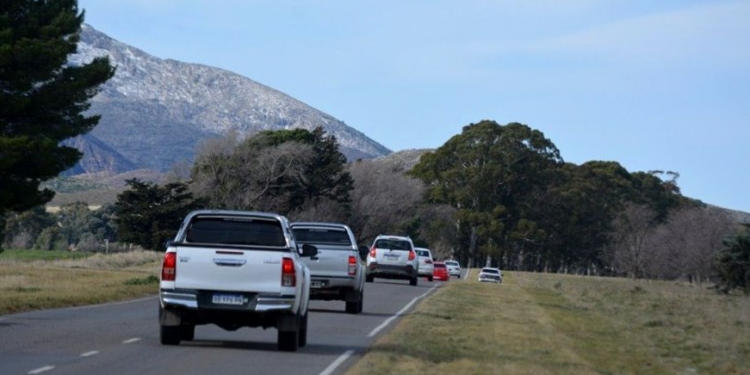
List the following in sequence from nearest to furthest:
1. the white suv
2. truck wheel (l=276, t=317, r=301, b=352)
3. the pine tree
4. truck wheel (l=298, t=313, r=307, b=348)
A: truck wheel (l=276, t=317, r=301, b=352) < truck wheel (l=298, t=313, r=307, b=348) < the pine tree < the white suv

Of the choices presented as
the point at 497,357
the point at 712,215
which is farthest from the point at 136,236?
the point at 497,357

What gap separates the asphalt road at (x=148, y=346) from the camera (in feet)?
49.9

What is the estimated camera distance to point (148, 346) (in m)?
17.7

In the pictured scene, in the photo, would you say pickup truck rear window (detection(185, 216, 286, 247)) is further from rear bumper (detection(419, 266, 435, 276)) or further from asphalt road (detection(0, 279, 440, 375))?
rear bumper (detection(419, 266, 435, 276))

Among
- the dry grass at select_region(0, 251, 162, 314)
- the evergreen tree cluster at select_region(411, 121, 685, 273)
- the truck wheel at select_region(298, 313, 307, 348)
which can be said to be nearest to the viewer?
the truck wheel at select_region(298, 313, 307, 348)

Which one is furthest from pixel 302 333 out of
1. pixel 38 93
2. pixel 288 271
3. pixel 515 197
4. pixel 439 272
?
pixel 515 197

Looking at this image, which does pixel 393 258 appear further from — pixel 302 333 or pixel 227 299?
pixel 227 299

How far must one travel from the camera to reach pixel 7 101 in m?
39.8

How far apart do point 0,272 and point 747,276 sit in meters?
32.5

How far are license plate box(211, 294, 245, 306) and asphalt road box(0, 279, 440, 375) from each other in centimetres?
71

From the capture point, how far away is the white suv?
44.4m

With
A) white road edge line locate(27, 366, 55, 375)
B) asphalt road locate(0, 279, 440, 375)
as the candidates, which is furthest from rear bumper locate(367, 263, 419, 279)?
white road edge line locate(27, 366, 55, 375)

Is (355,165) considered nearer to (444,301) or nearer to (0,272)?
(0,272)

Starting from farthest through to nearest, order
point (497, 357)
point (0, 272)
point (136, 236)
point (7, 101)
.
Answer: point (136, 236), point (0, 272), point (7, 101), point (497, 357)
